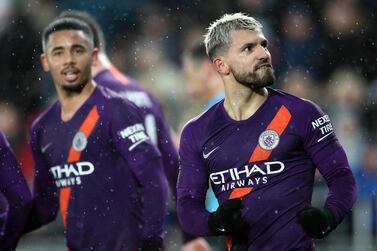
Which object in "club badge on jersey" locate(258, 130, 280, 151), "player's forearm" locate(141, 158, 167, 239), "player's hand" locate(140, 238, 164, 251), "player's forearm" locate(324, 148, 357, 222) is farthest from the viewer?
"player's forearm" locate(141, 158, 167, 239)

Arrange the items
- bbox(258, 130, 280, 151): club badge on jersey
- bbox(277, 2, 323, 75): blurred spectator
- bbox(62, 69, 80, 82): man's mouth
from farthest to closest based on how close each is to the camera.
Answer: bbox(277, 2, 323, 75): blurred spectator < bbox(62, 69, 80, 82): man's mouth < bbox(258, 130, 280, 151): club badge on jersey

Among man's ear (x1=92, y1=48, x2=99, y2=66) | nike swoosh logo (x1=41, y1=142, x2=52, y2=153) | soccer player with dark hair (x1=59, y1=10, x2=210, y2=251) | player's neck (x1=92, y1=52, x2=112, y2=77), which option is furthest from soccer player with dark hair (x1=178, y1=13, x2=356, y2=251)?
player's neck (x1=92, y1=52, x2=112, y2=77)

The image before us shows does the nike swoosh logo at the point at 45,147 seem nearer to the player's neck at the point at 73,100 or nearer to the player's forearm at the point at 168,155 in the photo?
the player's neck at the point at 73,100

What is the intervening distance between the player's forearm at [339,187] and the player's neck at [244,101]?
512 millimetres

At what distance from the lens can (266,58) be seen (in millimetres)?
5801

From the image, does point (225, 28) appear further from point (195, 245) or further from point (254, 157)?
point (195, 245)

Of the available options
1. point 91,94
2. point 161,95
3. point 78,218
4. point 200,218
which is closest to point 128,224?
point 78,218

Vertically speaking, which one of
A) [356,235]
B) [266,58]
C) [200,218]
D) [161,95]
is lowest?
[356,235]

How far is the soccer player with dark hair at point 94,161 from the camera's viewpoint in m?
6.99

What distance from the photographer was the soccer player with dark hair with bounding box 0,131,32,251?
277 inches

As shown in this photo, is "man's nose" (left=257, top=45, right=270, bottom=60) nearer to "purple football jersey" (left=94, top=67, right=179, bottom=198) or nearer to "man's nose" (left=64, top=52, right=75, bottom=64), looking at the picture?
"man's nose" (left=64, top=52, right=75, bottom=64)

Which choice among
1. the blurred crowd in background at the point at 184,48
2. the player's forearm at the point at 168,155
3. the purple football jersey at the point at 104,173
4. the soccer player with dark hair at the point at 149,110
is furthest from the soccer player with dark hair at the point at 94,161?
the blurred crowd in background at the point at 184,48

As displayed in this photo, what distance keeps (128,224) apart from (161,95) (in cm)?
425

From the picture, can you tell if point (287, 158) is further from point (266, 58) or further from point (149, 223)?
point (149, 223)
